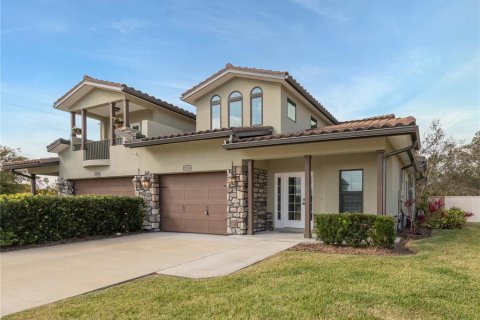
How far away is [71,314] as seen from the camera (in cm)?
410

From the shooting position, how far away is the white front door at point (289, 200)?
38.7 feet

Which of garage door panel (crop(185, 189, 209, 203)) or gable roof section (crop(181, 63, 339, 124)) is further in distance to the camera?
garage door panel (crop(185, 189, 209, 203))

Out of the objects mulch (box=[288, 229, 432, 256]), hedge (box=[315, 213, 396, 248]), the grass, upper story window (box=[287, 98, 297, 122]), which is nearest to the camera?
the grass

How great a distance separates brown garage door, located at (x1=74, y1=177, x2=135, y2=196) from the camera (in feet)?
46.1

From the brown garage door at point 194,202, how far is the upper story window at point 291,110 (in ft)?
11.2

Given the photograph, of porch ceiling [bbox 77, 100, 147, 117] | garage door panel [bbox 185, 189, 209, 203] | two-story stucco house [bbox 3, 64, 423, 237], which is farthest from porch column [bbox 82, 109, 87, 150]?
garage door panel [bbox 185, 189, 209, 203]

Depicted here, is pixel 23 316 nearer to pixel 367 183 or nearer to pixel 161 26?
pixel 367 183

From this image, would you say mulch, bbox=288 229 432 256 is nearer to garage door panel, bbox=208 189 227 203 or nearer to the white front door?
the white front door

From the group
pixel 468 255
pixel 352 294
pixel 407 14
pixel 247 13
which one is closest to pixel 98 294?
pixel 352 294

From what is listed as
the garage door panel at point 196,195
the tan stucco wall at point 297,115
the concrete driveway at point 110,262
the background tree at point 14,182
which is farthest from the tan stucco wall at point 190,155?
the background tree at point 14,182

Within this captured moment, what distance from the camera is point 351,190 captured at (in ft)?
35.2

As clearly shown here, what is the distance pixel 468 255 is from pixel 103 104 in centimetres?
1377

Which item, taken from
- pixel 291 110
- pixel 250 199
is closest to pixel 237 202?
pixel 250 199

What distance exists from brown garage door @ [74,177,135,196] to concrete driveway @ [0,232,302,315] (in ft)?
12.2
